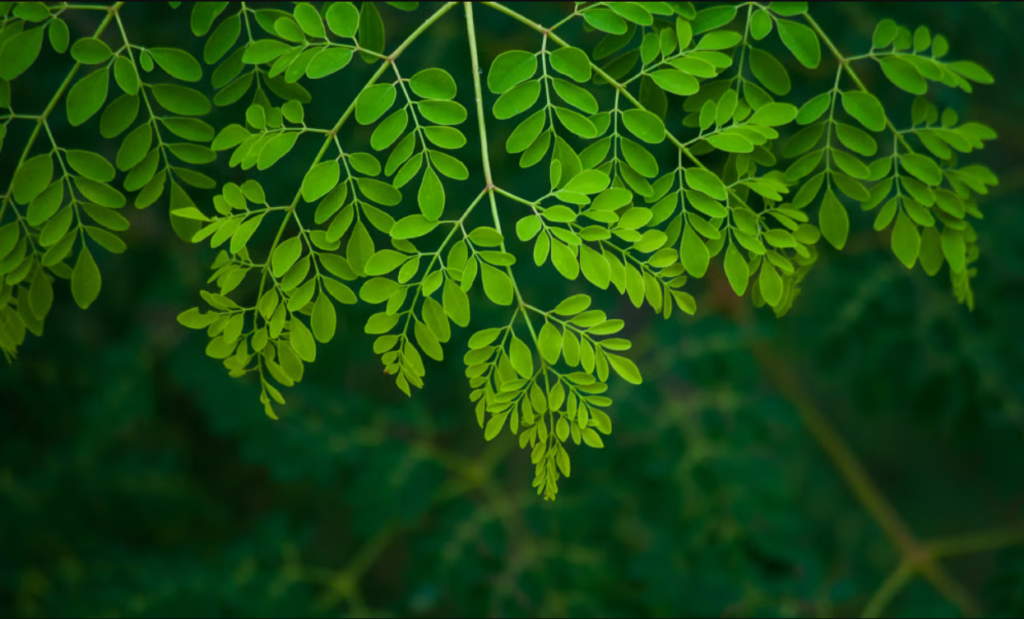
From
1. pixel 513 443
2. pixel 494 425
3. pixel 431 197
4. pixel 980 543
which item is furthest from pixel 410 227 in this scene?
pixel 980 543

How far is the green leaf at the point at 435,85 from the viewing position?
53cm

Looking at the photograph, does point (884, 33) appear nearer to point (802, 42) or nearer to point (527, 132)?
point (802, 42)

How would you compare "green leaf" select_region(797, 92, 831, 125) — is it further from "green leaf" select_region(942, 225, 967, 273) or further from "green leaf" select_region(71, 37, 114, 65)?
"green leaf" select_region(71, 37, 114, 65)

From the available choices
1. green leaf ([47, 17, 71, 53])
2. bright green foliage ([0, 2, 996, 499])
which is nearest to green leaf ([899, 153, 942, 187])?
bright green foliage ([0, 2, 996, 499])

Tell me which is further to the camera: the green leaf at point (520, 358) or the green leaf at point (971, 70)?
the green leaf at point (971, 70)

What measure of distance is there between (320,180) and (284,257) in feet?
0.17

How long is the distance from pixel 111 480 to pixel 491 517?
1.99ft

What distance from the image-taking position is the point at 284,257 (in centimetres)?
52

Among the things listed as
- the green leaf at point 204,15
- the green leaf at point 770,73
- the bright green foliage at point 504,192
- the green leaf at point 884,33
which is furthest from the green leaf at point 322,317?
the green leaf at point 884,33

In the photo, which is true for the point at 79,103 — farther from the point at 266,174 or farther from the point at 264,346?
the point at 266,174

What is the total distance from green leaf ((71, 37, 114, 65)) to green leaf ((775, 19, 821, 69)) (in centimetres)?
45

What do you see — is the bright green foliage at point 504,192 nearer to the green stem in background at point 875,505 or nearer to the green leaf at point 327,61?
the green leaf at point 327,61

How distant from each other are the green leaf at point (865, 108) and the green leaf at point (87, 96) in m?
0.50

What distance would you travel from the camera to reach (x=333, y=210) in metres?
0.53
